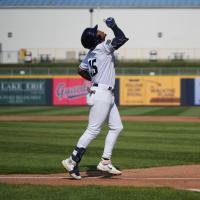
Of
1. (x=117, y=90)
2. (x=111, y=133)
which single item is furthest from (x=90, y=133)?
(x=117, y=90)

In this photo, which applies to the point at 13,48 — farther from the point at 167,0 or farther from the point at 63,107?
the point at 63,107

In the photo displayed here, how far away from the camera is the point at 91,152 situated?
43.0 feet

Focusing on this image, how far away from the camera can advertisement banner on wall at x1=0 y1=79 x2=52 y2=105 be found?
117ft

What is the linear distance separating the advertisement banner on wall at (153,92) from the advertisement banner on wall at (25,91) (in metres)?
4.12

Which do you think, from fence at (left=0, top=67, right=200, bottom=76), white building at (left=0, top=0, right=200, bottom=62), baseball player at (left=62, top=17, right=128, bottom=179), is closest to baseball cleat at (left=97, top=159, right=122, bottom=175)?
baseball player at (left=62, top=17, right=128, bottom=179)

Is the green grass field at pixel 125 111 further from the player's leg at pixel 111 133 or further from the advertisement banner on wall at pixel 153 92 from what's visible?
the player's leg at pixel 111 133

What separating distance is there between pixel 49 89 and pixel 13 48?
25.5m

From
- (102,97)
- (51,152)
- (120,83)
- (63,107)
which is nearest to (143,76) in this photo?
(120,83)

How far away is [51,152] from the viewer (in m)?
13.0

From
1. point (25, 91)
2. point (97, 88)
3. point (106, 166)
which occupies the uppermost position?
point (97, 88)

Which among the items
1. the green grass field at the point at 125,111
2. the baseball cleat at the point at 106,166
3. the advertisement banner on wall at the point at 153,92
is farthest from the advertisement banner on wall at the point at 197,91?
the baseball cleat at the point at 106,166

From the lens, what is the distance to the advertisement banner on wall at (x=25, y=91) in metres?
35.6

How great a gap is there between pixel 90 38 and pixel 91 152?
169 inches

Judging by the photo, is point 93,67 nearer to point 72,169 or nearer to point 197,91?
point 72,169
